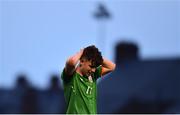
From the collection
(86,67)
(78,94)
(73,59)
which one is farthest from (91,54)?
(78,94)

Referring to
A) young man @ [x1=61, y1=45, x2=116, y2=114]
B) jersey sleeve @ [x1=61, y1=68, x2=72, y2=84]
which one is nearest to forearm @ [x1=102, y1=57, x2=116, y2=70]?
young man @ [x1=61, y1=45, x2=116, y2=114]

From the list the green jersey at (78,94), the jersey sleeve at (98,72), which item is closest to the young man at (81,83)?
the green jersey at (78,94)

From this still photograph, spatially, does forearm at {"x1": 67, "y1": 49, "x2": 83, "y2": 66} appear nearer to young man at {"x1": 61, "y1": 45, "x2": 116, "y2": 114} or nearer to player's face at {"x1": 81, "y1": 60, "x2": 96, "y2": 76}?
young man at {"x1": 61, "y1": 45, "x2": 116, "y2": 114}

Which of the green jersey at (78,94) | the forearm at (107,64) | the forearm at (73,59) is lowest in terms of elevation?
the green jersey at (78,94)

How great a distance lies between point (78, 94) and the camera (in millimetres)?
10367

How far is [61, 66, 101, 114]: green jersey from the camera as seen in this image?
1034 centimetres

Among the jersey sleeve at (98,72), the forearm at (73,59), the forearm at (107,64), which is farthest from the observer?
the forearm at (107,64)

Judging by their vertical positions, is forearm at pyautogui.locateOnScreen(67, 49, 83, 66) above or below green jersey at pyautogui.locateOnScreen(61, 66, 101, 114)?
above

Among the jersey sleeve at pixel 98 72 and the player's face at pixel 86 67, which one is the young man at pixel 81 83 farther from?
the jersey sleeve at pixel 98 72

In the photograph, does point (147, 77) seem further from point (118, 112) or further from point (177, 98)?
point (118, 112)

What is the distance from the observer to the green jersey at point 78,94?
10.3 m

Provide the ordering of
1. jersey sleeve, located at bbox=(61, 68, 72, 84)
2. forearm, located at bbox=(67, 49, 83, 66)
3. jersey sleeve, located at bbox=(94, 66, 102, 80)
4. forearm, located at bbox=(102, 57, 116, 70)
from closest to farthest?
forearm, located at bbox=(67, 49, 83, 66)
jersey sleeve, located at bbox=(61, 68, 72, 84)
jersey sleeve, located at bbox=(94, 66, 102, 80)
forearm, located at bbox=(102, 57, 116, 70)

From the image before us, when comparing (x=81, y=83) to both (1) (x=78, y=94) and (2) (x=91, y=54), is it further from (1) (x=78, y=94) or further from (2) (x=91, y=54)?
(2) (x=91, y=54)

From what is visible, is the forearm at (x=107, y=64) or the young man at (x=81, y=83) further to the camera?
the forearm at (x=107, y=64)
